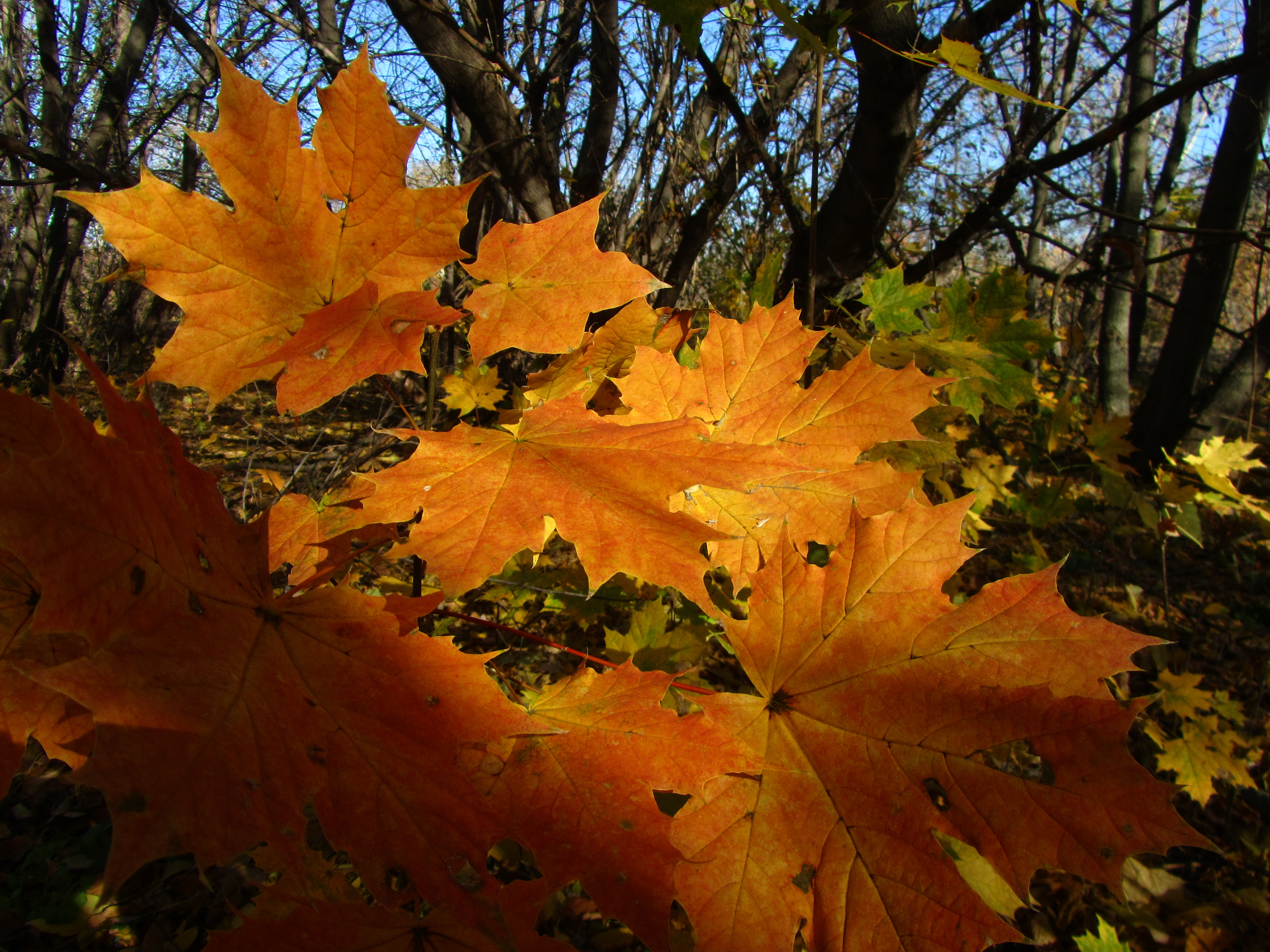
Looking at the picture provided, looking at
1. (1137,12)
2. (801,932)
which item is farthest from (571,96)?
(1137,12)

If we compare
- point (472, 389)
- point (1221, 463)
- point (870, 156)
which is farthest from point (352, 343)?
point (1221, 463)

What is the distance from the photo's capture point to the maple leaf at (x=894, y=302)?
153 centimetres

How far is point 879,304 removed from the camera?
154cm

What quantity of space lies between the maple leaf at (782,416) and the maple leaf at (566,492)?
14 centimetres

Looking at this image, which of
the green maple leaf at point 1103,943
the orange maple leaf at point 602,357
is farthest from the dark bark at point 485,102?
the green maple leaf at point 1103,943

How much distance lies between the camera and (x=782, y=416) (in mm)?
960

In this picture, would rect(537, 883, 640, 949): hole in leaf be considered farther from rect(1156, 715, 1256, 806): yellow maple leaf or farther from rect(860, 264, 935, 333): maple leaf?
rect(1156, 715, 1256, 806): yellow maple leaf

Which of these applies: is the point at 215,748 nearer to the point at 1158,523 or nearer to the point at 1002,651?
the point at 1002,651

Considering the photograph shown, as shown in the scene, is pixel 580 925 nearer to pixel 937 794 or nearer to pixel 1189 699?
pixel 937 794

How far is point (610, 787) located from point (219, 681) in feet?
1.27

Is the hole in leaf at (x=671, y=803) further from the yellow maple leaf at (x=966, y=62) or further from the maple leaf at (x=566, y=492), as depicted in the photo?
the yellow maple leaf at (x=966, y=62)

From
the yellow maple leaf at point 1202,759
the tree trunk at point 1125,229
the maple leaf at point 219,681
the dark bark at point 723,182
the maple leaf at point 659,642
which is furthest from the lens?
the tree trunk at point 1125,229

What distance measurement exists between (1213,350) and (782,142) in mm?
12008

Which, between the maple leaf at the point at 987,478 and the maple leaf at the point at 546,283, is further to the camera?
the maple leaf at the point at 987,478
